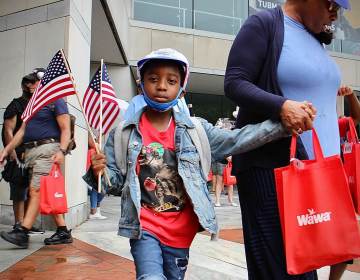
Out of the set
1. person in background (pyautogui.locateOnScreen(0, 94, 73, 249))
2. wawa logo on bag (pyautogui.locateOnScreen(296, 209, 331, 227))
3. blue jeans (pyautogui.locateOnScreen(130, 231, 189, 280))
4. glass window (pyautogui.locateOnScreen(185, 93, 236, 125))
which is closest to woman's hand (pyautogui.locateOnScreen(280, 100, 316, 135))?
wawa logo on bag (pyautogui.locateOnScreen(296, 209, 331, 227))

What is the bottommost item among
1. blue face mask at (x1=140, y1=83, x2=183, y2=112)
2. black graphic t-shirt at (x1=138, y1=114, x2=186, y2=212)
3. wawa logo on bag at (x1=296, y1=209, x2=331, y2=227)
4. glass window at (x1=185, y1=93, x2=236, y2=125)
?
wawa logo on bag at (x1=296, y1=209, x2=331, y2=227)

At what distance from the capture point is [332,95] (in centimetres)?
237

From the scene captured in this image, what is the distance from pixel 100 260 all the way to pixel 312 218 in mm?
3262

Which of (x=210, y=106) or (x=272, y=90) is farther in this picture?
(x=210, y=106)

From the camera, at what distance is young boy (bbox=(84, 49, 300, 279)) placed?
8.23 feet

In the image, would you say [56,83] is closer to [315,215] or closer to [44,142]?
[44,142]

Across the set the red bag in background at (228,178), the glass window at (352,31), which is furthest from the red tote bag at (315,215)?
the glass window at (352,31)

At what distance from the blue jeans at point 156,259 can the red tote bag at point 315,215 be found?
73cm

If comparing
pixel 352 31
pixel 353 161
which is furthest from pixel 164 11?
pixel 353 161

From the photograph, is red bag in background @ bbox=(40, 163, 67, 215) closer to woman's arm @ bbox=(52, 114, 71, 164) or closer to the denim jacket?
woman's arm @ bbox=(52, 114, 71, 164)

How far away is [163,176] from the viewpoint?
260 cm

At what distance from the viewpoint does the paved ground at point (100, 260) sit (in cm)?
427

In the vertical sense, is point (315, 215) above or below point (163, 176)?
below

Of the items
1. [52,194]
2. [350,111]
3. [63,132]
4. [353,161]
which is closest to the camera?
[353,161]
